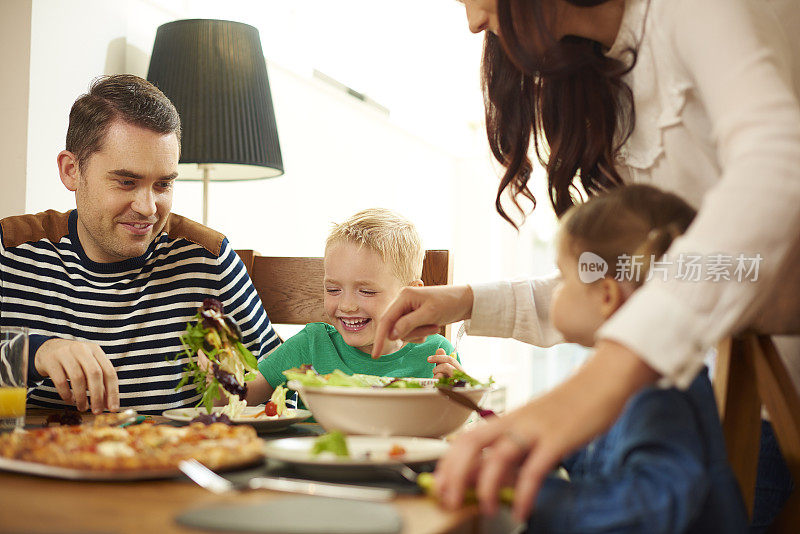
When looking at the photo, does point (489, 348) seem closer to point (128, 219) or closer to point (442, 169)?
point (442, 169)

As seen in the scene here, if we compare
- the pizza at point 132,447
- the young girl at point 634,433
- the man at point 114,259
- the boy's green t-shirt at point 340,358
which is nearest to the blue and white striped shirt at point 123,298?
the man at point 114,259

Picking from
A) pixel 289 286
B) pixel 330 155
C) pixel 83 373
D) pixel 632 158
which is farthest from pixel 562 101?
pixel 330 155

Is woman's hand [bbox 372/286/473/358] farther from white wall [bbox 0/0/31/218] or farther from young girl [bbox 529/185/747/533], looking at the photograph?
white wall [bbox 0/0/31/218]

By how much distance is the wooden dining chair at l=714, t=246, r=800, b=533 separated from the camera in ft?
2.69

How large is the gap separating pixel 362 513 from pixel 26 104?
1.95 meters

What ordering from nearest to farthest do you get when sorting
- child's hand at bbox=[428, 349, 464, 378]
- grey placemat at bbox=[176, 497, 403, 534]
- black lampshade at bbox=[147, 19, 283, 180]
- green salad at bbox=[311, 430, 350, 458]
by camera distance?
grey placemat at bbox=[176, 497, 403, 534] → green salad at bbox=[311, 430, 350, 458] → child's hand at bbox=[428, 349, 464, 378] → black lampshade at bbox=[147, 19, 283, 180]

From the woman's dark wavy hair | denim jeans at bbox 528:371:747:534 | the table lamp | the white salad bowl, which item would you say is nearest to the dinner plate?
the white salad bowl

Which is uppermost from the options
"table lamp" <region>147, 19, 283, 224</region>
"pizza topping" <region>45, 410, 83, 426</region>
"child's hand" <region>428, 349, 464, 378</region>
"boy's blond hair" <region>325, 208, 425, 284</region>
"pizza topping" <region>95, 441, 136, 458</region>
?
"table lamp" <region>147, 19, 283, 224</region>

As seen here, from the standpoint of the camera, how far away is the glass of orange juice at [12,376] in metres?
1.03

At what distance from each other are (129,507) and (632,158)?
0.79 metres

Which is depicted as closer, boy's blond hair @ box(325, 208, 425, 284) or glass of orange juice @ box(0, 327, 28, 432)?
glass of orange juice @ box(0, 327, 28, 432)

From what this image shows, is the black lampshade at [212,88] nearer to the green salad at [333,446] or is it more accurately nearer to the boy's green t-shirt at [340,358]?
the boy's green t-shirt at [340,358]

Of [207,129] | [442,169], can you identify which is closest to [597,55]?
[207,129]

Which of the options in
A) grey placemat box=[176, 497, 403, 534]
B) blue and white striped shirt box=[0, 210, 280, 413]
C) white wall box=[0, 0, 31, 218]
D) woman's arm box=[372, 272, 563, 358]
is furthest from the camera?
white wall box=[0, 0, 31, 218]
